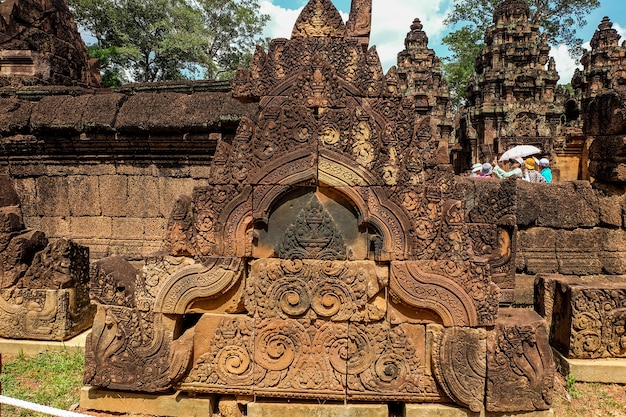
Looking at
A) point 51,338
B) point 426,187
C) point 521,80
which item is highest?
point 521,80

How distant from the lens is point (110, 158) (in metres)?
5.74

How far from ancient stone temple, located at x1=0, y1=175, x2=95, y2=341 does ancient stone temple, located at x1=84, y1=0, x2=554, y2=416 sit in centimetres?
160

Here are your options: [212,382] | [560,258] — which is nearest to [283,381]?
[212,382]

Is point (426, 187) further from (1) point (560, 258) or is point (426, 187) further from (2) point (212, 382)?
(1) point (560, 258)

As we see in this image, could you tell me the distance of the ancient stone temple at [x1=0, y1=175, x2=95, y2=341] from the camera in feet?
13.1

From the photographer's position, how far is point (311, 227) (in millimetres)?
2691

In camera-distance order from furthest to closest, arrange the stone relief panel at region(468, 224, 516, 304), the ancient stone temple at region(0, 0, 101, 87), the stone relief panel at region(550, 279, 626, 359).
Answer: the ancient stone temple at region(0, 0, 101, 87), the stone relief panel at region(468, 224, 516, 304), the stone relief panel at region(550, 279, 626, 359)

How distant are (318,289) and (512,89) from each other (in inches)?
718

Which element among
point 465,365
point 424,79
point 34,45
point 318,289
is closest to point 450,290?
point 465,365

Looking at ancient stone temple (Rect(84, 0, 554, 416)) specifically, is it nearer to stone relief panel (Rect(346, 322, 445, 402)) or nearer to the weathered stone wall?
stone relief panel (Rect(346, 322, 445, 402))

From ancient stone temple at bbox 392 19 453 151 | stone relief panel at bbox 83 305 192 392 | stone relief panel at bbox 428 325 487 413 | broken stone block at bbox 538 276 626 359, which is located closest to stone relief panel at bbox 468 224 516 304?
broken stone block at bbox 538 276 626 359

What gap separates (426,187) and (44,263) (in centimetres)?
369

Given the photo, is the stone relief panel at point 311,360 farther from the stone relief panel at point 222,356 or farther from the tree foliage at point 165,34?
the tree foliage at point 165,34

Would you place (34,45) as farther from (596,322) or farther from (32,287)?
(596,322)
